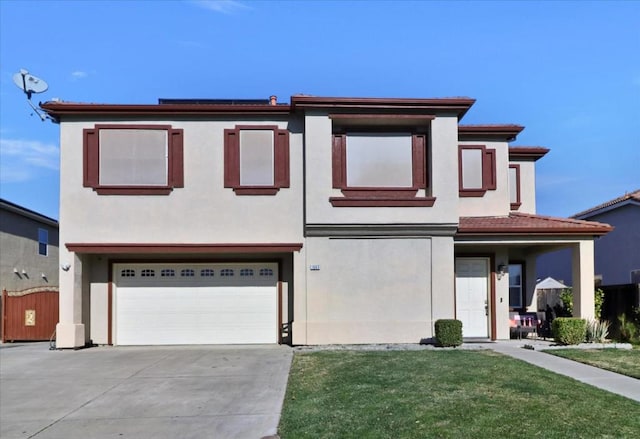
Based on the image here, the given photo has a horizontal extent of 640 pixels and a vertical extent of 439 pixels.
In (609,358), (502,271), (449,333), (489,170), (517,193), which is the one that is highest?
(489,170)

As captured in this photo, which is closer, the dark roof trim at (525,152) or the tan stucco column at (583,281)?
the tan stucco column at (583,281)

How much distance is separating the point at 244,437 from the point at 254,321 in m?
9.43

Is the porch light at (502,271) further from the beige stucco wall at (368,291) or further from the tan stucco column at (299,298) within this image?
the tan stucco column at (299,298)

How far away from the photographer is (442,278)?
1625 cm

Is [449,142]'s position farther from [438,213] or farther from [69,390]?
[69,390]

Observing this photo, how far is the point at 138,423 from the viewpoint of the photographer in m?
8.81

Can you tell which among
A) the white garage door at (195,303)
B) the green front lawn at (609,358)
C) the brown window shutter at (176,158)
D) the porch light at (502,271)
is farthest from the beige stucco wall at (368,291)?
the brown window shutter at (176,158)

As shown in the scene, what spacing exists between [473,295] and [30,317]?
14968 millimetres

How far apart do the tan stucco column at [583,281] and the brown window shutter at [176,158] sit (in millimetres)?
11016

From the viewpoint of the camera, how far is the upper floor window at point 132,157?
16.5m

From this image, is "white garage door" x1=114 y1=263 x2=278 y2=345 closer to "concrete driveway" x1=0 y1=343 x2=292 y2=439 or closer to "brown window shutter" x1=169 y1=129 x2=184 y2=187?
"concrete driveway" x1=0 y1=343 x2=292 y2=439

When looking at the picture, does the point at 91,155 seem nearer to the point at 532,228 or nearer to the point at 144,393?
the point at 144,393

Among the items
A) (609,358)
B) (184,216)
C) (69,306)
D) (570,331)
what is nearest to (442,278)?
(570,331)

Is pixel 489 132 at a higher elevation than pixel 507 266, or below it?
higher
